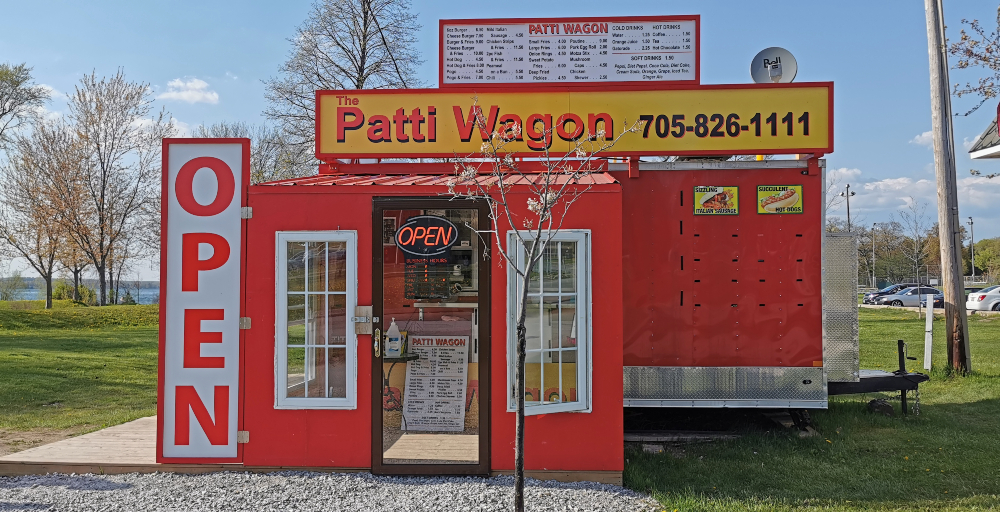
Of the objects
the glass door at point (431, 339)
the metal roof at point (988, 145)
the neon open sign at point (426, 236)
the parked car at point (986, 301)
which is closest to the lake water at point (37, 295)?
the glass door at point (431, 339)

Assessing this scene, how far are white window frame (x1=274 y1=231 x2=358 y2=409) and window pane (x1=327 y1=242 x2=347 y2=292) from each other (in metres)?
0.04

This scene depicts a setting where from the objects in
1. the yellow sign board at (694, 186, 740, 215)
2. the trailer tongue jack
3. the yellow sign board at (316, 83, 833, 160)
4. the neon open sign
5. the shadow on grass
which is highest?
the yellow sign board at (316, 83, 833, 160)

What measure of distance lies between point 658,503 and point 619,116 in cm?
343

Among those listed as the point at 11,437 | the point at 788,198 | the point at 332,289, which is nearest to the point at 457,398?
the point at 332,289

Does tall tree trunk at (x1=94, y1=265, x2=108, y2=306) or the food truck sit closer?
the food truck

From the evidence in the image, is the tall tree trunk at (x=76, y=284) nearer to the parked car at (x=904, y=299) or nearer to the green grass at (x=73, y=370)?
the green grass at (x=73, y=370)

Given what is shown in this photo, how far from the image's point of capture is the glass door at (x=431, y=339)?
16.0ft

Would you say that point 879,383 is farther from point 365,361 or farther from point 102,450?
point 102,450

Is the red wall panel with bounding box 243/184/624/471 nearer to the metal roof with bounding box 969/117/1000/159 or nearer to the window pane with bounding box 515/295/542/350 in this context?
the window pane with bounding box 515/295/542/350

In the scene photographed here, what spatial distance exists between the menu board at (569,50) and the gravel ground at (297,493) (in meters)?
3.78

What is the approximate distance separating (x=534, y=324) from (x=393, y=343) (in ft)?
5.69

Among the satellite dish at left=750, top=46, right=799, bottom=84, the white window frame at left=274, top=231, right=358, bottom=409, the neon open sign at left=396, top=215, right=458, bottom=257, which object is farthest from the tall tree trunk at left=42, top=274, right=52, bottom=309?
the satellite dish at left=750, top=46, right=799, bottom=84

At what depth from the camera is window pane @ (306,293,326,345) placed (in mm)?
4938

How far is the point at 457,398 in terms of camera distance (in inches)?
244
